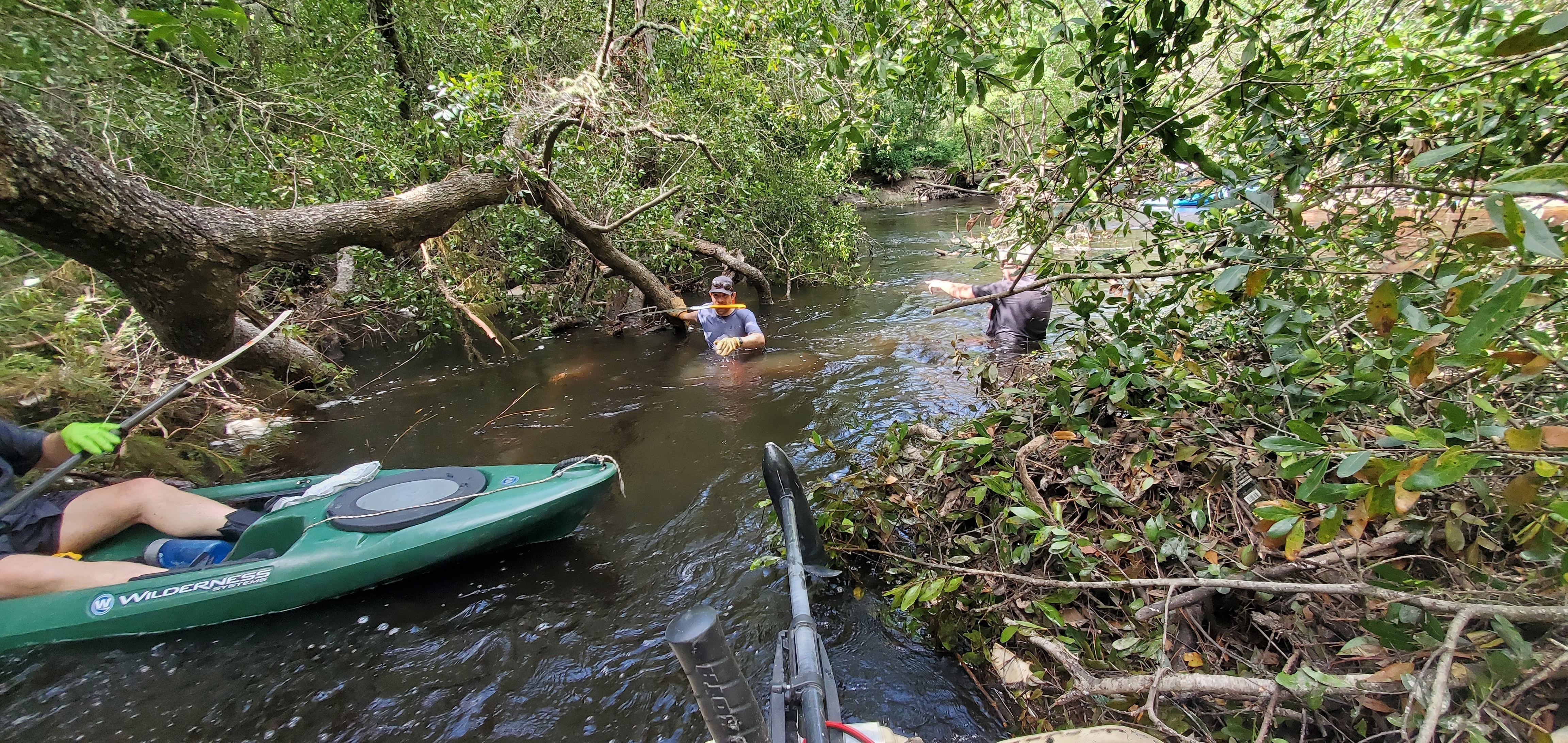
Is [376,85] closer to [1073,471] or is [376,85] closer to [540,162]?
[540,162]

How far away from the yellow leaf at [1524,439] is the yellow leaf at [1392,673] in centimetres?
59

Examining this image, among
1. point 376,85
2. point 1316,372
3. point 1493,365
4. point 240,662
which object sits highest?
point 376,85

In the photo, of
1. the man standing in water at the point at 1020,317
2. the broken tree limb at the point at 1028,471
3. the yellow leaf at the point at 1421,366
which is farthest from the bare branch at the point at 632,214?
the yellow leaf at the point at 1421,366

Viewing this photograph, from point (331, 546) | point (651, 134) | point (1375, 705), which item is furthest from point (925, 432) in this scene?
point (651, 134)

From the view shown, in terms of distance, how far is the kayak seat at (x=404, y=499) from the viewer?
343 centimetres

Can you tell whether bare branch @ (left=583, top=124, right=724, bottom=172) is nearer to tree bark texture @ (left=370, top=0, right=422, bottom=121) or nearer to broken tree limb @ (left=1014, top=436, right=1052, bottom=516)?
tree bark texture @ (left=370, top=0, right=422, bottom=121)

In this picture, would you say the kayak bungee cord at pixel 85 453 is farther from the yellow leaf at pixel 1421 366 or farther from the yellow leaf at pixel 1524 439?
the yellow leaf at pixel 1524 439

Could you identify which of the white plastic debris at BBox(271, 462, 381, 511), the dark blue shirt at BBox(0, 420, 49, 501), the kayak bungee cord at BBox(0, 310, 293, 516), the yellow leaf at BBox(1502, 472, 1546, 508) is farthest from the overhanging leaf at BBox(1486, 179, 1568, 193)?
the dark blue shirt at BBox(0, 420, 49, 501)

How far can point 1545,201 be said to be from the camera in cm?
116

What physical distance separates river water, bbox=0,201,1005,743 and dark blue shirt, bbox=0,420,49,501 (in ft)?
4.21

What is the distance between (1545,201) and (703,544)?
3801 mm

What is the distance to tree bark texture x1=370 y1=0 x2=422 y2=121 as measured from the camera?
26.8 feet

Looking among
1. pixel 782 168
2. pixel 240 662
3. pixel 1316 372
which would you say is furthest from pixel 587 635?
pixel 782 168

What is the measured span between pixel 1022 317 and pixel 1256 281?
14.1 feet
